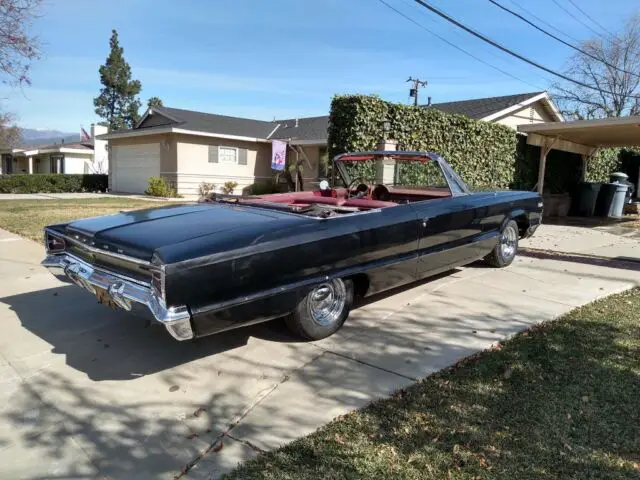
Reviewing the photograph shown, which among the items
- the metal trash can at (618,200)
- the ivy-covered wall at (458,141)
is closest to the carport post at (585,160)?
the ivy-covered wall at (458,141)

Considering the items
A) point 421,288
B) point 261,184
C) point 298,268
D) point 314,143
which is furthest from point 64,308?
point 261,184

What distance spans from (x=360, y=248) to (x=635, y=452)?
7.08 ft

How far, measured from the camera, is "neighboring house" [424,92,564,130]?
1889 cm

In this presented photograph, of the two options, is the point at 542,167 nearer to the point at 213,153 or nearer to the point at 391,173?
the point at 391,173

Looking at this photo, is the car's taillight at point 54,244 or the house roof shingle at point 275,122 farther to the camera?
the house roof shingle at point 275,122

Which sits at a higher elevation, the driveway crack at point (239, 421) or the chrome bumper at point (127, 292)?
the chrome bumper at point (127, 292)

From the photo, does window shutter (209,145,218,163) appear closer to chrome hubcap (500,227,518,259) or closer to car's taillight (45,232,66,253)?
chrome hubcap (500,227,518,259)

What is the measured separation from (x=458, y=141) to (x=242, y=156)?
39.9 ft

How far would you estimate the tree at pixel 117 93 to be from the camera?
5588cm

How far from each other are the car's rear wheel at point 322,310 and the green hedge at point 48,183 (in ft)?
80.5

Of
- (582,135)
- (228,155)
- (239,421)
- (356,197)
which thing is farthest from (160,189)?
(239,421)

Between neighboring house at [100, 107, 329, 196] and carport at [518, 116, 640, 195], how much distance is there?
8.20 meters

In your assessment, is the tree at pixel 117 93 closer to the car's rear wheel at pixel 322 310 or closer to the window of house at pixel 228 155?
the window of house at pixel 228 155

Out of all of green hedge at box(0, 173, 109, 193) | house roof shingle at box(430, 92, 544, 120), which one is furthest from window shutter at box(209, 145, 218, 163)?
house roof shingle at box(430, 92, 544, 120)
